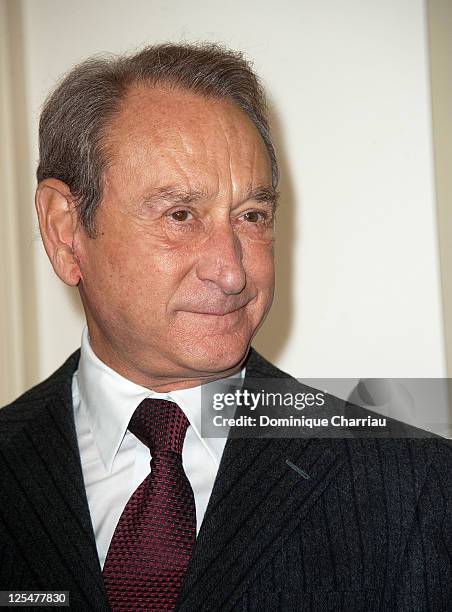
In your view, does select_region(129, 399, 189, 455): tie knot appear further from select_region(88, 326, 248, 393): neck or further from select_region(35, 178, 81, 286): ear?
select_region(35, 178, 81, 286): ear

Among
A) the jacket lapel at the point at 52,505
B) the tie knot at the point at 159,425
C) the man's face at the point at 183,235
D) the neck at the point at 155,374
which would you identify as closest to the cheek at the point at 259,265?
the man's face at the point at 183,235

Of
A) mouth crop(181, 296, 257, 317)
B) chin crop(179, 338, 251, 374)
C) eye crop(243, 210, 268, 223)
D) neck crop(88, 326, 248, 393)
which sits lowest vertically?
neck crop(88, 326, 248, 393)

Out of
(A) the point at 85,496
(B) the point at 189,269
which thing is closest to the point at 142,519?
(A) the point at 85,496

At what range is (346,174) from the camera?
1676 mm

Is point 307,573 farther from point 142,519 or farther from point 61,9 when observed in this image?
point 61,9

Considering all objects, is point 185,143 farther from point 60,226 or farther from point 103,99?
point 60,226

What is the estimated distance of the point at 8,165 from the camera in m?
1.86

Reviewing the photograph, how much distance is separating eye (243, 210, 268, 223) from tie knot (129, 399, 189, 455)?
0.30 meters

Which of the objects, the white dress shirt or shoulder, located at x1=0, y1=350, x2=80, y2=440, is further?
shoulder, located at x1=0, y1=350, x2=80, y2=440

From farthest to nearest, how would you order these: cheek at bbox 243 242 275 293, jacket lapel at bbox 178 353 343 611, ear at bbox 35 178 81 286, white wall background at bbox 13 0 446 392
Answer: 1. white wall background at bbox 13 0 446 392
2. ear at bbox 35 178 81 286
3. cheek at bbox 243 242 275 293
4. jacket lapel at bbox 178 353 343 611

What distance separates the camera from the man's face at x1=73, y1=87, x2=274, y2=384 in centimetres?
119

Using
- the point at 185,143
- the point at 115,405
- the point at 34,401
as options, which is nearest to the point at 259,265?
the point at 185,143

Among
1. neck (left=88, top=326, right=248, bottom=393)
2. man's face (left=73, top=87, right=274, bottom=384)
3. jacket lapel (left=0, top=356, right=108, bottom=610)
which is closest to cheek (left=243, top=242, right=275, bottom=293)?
man's face (left=73, top=87, right=274, bottom=384)

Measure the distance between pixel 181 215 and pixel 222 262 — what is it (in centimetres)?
10
